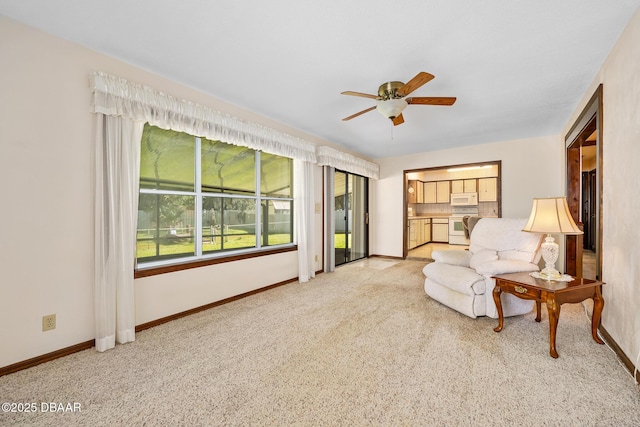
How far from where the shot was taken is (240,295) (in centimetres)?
338

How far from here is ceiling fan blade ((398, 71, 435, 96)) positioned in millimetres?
2000

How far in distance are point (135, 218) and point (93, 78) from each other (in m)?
1.20

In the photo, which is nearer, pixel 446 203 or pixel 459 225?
pixel 459 225

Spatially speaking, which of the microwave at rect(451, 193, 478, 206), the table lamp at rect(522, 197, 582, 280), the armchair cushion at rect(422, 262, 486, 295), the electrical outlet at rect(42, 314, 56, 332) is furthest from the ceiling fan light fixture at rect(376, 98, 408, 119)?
the microwave at rect(451, 193, 478, 206)

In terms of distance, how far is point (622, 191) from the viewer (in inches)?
76.9

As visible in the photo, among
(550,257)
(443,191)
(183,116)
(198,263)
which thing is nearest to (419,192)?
(443,191)

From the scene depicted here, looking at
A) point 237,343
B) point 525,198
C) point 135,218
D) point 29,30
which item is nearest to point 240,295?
point 237,343

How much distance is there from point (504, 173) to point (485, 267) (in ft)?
10.8

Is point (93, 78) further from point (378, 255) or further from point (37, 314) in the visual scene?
point (378, 255)

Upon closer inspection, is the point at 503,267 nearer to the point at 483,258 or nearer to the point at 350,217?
the point at 483,258

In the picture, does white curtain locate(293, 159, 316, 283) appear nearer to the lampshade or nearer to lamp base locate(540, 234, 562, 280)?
the lampshade

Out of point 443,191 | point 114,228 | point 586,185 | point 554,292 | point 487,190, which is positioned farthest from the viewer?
point 443,191

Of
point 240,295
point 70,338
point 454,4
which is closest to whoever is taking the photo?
point 454,4

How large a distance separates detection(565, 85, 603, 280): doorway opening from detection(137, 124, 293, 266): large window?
3.66 m
